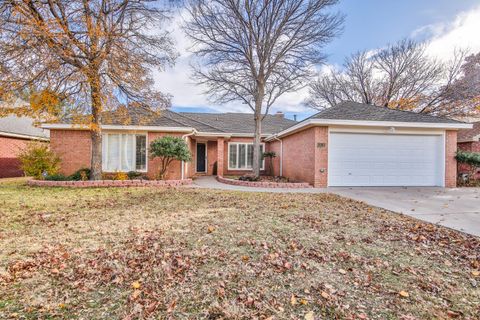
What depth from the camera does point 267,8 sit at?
456 inches

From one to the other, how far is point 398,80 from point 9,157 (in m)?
29.0

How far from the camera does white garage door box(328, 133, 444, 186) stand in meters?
10.6

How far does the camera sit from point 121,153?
40.2ft

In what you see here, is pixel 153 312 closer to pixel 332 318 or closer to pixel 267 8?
pixel 332 318

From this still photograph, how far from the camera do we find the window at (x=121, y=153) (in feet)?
40.0

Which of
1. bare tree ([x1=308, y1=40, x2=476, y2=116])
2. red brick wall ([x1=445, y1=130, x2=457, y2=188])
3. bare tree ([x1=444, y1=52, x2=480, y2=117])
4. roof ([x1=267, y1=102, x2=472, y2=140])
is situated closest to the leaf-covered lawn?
roof ([x1=267, y1=102, x2=472, y2=140])

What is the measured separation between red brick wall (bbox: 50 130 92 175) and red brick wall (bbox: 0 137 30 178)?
5.82 m

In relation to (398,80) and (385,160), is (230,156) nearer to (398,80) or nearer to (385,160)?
(385,160)

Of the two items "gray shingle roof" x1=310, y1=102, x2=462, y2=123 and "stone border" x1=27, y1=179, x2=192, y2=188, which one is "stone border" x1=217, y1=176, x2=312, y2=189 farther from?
"stone border" x1=27, y1=179, x2=192, y2=188

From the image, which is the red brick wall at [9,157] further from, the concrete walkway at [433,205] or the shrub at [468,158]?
the shrub at [468,158]

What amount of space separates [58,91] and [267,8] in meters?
9.77

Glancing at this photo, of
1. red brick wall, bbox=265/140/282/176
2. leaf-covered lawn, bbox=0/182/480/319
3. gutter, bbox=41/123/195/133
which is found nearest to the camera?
leaf-covered lawn, bbox=0/182/480/319

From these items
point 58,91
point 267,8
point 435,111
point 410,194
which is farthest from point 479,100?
point 58,91

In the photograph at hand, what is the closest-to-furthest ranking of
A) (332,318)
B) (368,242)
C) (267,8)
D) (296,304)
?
(332,318) < (296,304) < (368,242) < (267,8)
